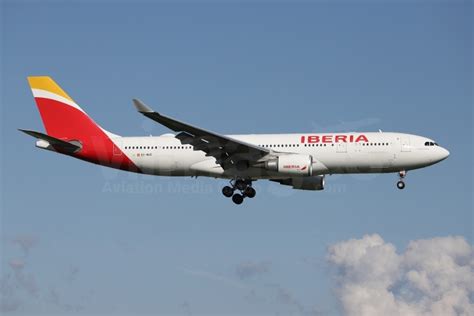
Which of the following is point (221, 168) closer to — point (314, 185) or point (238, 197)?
point (238, 197)

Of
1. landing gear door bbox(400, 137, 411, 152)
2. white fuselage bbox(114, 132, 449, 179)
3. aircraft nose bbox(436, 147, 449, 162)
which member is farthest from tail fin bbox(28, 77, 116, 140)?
aircraft nose bbox(436, 147, 449, 162)

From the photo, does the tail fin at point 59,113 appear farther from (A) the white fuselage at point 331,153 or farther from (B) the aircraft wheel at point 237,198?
(B) the aircraft wheel at point 237,198

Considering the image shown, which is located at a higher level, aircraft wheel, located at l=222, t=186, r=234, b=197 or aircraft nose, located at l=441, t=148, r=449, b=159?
aircraft nose, located at l=441, t=148, r=449, b=159

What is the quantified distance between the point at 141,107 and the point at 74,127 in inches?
486

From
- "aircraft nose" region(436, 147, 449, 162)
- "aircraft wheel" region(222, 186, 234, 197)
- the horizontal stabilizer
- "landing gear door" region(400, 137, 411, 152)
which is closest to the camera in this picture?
"landing gear door" region(400, 137, 411, 152)

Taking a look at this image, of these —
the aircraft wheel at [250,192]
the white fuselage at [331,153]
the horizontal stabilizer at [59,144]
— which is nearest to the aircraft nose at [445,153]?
the white fuselage at [331,153]

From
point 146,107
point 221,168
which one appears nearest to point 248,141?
point 221,168

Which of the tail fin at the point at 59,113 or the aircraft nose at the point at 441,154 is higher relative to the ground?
the tail fin at the point at 59,113

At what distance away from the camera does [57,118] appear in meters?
48.3

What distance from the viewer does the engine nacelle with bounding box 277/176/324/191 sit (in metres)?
47.0

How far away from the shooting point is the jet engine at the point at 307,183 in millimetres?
46969

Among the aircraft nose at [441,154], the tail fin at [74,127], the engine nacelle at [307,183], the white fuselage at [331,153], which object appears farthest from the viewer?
the engine nacelle at [307,183]

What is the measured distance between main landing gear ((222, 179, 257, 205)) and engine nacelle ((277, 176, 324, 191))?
300 cm

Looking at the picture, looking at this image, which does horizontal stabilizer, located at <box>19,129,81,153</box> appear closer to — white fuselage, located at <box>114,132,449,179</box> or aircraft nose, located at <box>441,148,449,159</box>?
white fuselage, located at <box>114,132,449,179</box>
